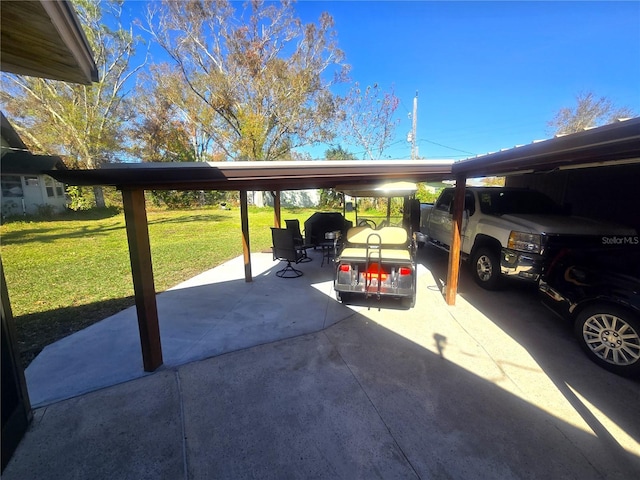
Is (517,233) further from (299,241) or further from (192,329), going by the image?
Answer: (192,329)

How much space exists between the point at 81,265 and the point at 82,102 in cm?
1838

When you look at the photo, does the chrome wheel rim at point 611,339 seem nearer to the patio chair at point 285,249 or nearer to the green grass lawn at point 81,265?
the patio chair at point 285,249

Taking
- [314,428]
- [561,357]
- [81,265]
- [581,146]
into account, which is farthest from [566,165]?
[81,265]

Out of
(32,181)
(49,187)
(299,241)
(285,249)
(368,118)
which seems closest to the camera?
(285,249)

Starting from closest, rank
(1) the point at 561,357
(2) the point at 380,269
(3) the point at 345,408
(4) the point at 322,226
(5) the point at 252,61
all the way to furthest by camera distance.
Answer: (3) the point at 345,408, (1) the point at 561,357, (2) the point at 380,269, (4) the point at 322,226, (5) the point at 252,61

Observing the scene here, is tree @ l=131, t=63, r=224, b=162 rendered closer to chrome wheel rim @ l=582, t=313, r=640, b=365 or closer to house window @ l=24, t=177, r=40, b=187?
house window @ l=24, t=177, r=40, b=187

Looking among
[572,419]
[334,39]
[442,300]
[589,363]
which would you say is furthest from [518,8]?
[334,39]

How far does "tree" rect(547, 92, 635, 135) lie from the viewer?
19.2 metres

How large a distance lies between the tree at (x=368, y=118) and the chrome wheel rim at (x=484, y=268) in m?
18.1

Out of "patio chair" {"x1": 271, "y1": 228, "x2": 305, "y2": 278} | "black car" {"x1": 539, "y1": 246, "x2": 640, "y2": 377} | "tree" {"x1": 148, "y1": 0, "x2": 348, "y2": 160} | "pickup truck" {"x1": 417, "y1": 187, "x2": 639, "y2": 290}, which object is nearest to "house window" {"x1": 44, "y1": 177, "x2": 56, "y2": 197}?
"tree" {"x1": 148, "y1": 0, "x2": 348, "y2": 160}

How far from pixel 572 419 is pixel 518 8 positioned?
853cm

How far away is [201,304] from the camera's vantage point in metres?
4.74

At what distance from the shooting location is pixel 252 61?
17453mm

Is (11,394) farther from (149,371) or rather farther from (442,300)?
(442,300)
